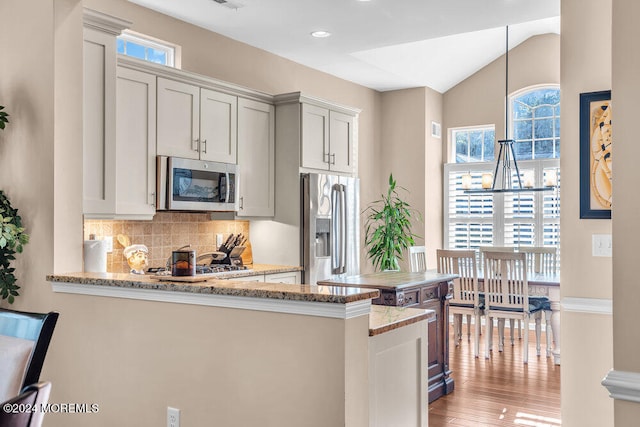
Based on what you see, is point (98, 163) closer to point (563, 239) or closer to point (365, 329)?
point (365, 329)

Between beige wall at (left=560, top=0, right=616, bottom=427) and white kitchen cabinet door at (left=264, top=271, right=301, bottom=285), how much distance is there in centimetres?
231

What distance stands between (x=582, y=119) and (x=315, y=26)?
2416mm

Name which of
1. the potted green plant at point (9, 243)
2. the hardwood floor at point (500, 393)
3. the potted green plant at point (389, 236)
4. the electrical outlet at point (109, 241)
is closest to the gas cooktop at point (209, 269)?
the electrical outlet at point (109, 241)

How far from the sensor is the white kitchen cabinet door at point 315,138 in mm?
5238

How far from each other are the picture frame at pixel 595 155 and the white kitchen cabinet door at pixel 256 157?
8.90 ft

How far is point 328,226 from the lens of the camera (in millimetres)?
5336

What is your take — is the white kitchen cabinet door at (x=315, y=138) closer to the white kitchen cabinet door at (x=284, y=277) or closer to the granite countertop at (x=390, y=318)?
the white kitchen cabinet door at (x=284, y=277)

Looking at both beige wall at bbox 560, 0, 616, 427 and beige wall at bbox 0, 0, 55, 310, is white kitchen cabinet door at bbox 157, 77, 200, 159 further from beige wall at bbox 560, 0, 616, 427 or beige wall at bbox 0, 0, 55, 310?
beige wall at bbox 560, 0, 616, 427

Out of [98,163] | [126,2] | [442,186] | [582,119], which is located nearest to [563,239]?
[582,119]

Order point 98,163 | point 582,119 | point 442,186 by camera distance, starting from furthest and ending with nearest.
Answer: point 442,186, point 98,163, point 582,119

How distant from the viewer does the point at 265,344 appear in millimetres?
2500

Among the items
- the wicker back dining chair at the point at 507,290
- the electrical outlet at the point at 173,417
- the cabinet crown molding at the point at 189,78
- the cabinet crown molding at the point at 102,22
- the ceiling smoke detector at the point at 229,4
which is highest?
the ceiling smoke detector at the point at 229,4

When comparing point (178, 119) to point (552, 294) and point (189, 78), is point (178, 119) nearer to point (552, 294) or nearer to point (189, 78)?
point (189, 78)

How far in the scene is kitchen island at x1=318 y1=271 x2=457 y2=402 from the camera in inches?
163
